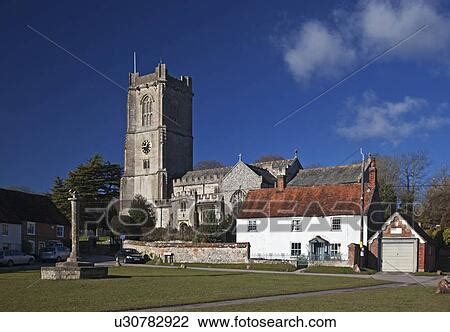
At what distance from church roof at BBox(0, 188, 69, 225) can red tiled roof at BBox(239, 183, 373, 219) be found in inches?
744

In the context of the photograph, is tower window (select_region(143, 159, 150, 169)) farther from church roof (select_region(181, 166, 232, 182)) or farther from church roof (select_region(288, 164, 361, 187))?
church roof (select_region(288, 164, 361, 187))

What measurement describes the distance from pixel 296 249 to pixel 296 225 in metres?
1.81

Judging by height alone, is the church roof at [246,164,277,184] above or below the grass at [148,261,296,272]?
above

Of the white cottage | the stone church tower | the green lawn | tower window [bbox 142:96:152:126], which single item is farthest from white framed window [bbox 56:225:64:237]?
tower window [bbox 142:96:152:126]

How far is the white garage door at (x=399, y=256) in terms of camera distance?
126 ft

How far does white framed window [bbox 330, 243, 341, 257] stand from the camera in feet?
137

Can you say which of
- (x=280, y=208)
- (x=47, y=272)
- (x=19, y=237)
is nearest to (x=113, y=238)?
(x=19, y=237)

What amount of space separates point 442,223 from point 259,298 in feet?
112

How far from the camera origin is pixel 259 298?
711 inches

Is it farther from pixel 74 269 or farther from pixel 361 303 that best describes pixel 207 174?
pixel 361 303

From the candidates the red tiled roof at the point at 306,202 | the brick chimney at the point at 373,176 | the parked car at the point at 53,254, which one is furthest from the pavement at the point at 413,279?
the parked car at the point at 53,254

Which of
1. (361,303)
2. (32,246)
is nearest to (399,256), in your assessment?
(361,303)
